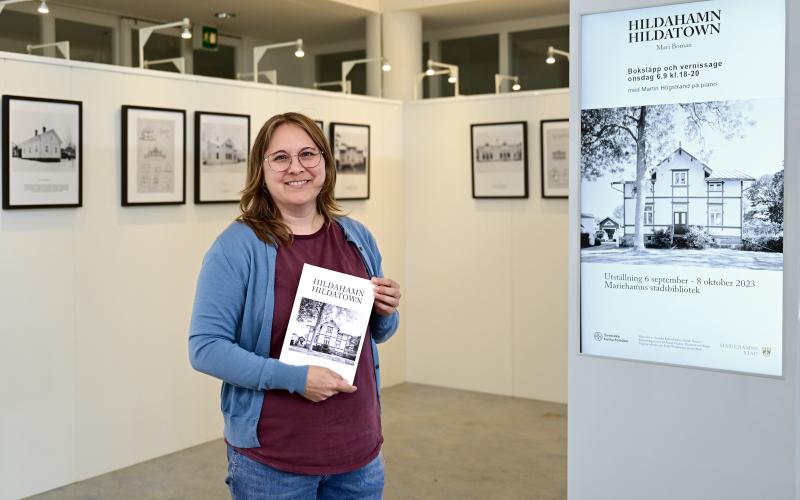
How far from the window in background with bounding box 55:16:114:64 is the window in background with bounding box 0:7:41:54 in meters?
0.30

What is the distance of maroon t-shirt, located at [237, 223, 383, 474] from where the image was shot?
94.8 inches

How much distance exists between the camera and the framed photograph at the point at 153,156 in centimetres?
584

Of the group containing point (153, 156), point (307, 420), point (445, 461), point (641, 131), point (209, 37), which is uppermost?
point (209, 37)

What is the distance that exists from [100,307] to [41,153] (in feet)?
3.32

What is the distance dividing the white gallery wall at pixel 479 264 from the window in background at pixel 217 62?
14.5 ft

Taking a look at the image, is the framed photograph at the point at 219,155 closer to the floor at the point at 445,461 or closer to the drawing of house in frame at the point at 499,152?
the floor at the point at 445,461

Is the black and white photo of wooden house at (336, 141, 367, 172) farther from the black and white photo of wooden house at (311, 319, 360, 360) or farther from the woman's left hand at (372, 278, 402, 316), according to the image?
the black and white photo of wooden house at (311, 319, 360, 360)

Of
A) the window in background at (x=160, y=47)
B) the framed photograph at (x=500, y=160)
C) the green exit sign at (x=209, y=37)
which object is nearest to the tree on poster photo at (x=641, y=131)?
the framed photograph at (x=500, y=160)

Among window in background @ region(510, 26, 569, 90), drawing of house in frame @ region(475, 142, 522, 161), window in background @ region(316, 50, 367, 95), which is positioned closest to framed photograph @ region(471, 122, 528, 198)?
drawing of house in frame @ region(475, 142, 522, 161)

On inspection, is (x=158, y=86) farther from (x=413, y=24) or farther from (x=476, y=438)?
(x=413, y=24)

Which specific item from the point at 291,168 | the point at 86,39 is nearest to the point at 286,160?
the point at 291,168

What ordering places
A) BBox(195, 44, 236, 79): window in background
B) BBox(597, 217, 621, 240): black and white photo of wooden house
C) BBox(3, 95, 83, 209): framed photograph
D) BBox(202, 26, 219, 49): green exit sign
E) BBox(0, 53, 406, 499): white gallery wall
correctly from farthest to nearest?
BBox(195, 44, 236, 79): window in background, BBox(202, 26, 219, 49): green exit sign, BBox(0, 53, 406, 499): white gallery wall, BBox(3, 95, 83, 209): framed photograph, BBox(597, 217, 621, 240): black and white photo of wooden house

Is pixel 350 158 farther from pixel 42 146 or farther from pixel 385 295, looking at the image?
pixel 385 295

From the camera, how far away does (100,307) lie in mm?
5715
